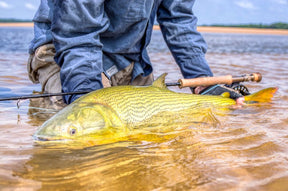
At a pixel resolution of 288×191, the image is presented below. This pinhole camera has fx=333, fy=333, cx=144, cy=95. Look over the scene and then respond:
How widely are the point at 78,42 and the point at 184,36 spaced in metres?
1.27

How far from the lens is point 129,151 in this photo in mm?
1898

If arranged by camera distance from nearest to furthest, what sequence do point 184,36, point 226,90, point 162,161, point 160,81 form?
1. point 162,161
2. point 160,81
3. point 226,90
4. point 184,36

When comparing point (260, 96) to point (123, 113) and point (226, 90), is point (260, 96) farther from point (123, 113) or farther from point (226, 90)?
point (123, 113)

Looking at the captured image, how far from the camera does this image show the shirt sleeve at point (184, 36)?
3.42 meters

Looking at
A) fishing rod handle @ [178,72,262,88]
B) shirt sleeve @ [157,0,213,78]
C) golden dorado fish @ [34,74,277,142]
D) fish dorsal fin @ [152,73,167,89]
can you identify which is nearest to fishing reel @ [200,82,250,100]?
fishing rod handle @ [178,72,262,88]

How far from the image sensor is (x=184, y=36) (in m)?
3.44

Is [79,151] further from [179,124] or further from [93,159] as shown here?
[179,124]

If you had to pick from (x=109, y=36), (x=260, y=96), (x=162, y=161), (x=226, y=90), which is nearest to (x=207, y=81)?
(x=226, y=90)

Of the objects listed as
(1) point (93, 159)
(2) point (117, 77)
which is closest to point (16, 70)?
(2) point (117, 77)

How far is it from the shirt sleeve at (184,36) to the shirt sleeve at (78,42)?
98cm

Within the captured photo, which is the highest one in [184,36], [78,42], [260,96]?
[78,42]

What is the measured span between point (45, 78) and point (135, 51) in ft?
3.03

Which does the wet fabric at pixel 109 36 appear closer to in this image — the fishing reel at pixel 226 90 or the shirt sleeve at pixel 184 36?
the shirt sleeve at pixel 184 36

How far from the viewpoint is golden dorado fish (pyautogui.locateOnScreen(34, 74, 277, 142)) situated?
1.88 meters
